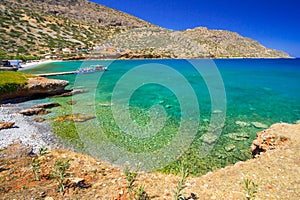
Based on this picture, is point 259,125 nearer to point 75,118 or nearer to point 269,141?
point 269,141

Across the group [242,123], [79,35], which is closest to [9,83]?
[242,123]

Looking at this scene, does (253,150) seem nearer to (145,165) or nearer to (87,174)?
(145,165)

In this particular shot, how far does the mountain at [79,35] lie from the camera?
78.7m

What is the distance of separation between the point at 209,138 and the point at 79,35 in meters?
104

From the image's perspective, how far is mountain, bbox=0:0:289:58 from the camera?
7869 centimetres

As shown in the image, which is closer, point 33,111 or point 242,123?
point 242,123

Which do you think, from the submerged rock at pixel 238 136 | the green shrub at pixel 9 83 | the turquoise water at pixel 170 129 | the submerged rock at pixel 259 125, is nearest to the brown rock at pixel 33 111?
the turquoise water at pixel 170 129

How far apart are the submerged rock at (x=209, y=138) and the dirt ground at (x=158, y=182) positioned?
4202 millimetres

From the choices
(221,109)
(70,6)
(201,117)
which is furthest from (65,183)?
(70,6)

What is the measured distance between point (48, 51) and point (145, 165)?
3277 inches

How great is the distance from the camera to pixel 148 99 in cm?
2233

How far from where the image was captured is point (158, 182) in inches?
242

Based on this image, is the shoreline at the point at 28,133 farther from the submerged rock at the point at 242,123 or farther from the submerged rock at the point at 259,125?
the submerged rock at the point at 259,125

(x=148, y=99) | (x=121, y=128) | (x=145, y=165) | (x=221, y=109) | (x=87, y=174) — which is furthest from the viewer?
(x=148, y=99)
